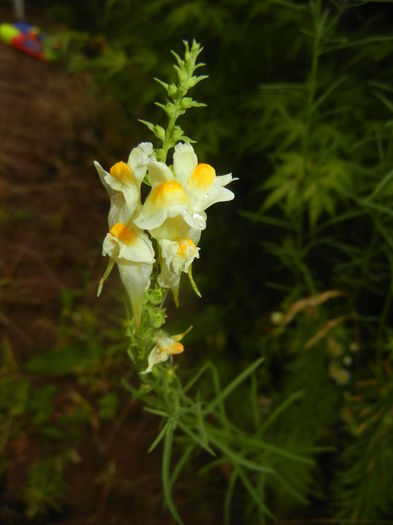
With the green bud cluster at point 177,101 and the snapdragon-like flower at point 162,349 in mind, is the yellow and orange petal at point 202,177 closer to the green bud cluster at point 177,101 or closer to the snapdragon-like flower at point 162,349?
the green bud cluster at point 177,101

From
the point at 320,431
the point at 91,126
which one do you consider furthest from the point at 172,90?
the point at 91,126

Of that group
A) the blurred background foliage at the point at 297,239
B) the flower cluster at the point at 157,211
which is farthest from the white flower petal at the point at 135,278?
the blurred background foliage at the point at 297,239

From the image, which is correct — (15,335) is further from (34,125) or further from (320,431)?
(34,125)

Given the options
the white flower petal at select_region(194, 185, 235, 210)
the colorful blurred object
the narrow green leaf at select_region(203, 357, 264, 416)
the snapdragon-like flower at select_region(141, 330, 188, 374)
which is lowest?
the narrow green leaf at select_region(203, 357, 264, 416)

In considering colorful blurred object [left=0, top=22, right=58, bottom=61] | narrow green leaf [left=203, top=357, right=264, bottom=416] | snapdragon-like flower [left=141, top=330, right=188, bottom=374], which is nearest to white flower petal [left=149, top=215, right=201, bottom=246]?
snapdragon-like flower [left=141, top=330, right=188, bottom=374]

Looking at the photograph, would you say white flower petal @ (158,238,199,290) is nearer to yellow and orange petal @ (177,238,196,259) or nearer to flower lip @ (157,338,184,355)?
yellow and orange petal @ (177,238,196,259)

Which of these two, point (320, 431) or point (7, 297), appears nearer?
point (320, 431)
